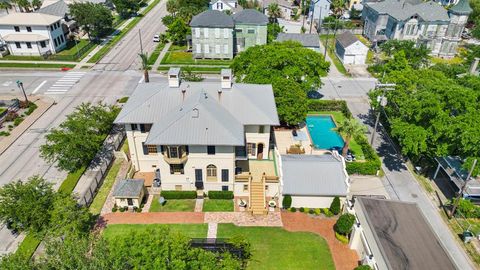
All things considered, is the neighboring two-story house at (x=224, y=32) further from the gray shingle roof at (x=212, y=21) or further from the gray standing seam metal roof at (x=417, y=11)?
the gray standing seam metal roof at (x=417, y=11)

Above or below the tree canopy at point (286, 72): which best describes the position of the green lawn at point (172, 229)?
below

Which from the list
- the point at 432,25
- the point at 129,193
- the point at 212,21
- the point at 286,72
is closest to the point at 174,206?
the point at 129,193

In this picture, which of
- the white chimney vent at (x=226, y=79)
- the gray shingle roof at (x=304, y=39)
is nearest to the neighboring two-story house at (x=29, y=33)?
the gray shingle roof at (x=304, y=39)

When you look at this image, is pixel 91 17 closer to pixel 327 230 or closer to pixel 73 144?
pixel 73 144

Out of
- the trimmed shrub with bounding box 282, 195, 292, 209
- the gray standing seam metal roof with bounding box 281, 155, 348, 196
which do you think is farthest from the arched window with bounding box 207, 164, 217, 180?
the trimmed shrub with bounding box 282, 195, 292, 209

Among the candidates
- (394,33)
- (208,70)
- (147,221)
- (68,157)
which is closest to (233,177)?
(147,221)

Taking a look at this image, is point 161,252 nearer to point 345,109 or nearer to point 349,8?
point 345,109
